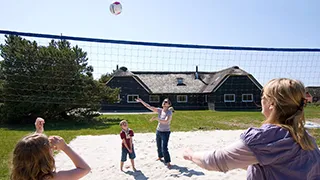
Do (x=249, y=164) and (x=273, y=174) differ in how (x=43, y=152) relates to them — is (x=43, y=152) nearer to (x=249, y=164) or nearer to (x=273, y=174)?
(x=249, y=164)

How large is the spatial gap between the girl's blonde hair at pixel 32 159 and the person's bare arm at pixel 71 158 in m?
0.09

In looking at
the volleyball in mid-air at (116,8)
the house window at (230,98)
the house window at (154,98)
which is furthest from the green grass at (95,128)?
the house window at (154,98)

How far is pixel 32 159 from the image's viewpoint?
1631 mm

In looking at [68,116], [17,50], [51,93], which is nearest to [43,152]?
[17,50]

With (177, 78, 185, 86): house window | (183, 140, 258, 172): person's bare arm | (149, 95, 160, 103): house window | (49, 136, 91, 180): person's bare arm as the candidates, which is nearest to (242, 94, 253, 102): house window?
(177, 78, 185, 86): house window

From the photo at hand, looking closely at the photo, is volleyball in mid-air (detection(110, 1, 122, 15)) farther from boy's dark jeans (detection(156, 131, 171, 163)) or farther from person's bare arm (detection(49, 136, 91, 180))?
person's bare arm (detection(49, 136, 91, 180))

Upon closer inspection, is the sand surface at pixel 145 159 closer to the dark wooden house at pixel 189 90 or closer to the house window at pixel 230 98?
the dark wooden house at pixel 189 90

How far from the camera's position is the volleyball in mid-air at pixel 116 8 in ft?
21.2

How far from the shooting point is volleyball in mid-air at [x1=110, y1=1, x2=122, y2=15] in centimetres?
646

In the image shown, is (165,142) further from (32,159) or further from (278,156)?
(278,156)

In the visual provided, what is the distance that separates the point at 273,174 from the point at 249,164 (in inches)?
5.2

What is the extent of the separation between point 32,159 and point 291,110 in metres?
1.41

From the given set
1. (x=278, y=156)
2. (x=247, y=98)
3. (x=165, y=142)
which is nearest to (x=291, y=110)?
(x=278, y=156)

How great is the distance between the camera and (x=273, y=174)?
1417 millimetres
